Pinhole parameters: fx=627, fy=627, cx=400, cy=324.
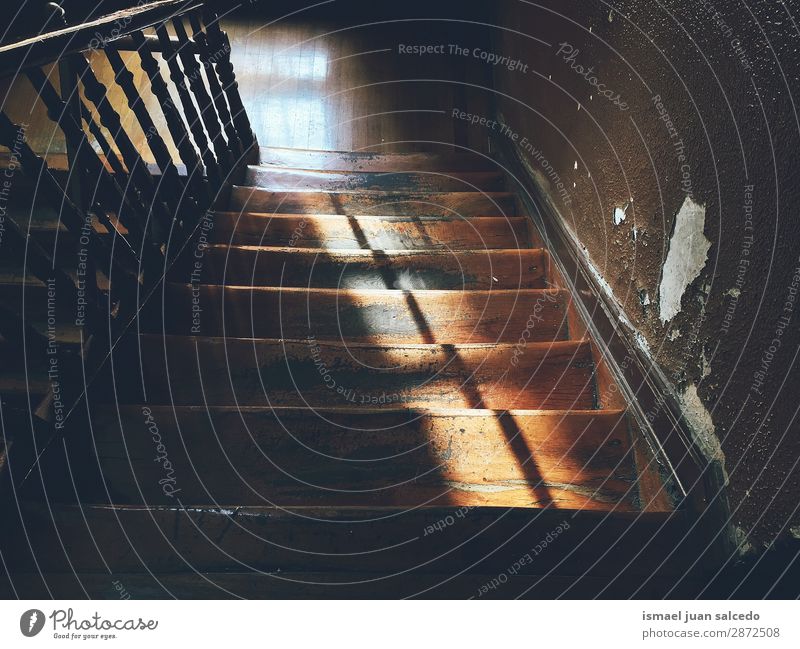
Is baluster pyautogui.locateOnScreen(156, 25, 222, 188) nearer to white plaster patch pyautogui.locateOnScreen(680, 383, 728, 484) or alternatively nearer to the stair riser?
the stair riser

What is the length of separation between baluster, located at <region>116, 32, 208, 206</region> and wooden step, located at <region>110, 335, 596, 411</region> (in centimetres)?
62

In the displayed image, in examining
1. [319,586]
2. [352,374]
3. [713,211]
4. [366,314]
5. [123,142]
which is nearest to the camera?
[319,586]

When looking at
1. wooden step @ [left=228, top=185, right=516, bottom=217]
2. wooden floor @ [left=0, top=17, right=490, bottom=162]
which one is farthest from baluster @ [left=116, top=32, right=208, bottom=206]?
wooden floor @ [left=0, top=17, right=490, bottom=162]

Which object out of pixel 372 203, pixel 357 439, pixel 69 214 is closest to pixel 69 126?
pixel 69 214

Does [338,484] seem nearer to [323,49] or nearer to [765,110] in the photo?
[765,110]

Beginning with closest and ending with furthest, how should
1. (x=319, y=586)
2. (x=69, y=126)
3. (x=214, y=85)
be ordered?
(x=319, y=586), (x=69, y=126), (x=214, y=85)

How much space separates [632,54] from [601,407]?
33.1 inches

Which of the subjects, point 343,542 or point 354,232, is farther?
point 354,232

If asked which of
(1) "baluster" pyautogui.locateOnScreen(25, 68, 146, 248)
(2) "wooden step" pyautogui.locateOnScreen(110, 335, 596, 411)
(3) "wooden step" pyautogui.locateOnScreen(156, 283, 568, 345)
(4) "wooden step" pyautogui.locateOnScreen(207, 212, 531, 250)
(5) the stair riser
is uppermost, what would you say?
(4) "wooden step" pyautogui.locateOnScreen(207, 212, 531, 250)

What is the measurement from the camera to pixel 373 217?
7.59 feet

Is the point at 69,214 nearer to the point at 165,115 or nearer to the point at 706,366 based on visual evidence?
the point at 165,115

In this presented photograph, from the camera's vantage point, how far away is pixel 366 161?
10.0 feet

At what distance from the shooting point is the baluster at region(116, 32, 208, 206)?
5.27 feet

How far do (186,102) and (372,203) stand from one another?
0.80 metres
